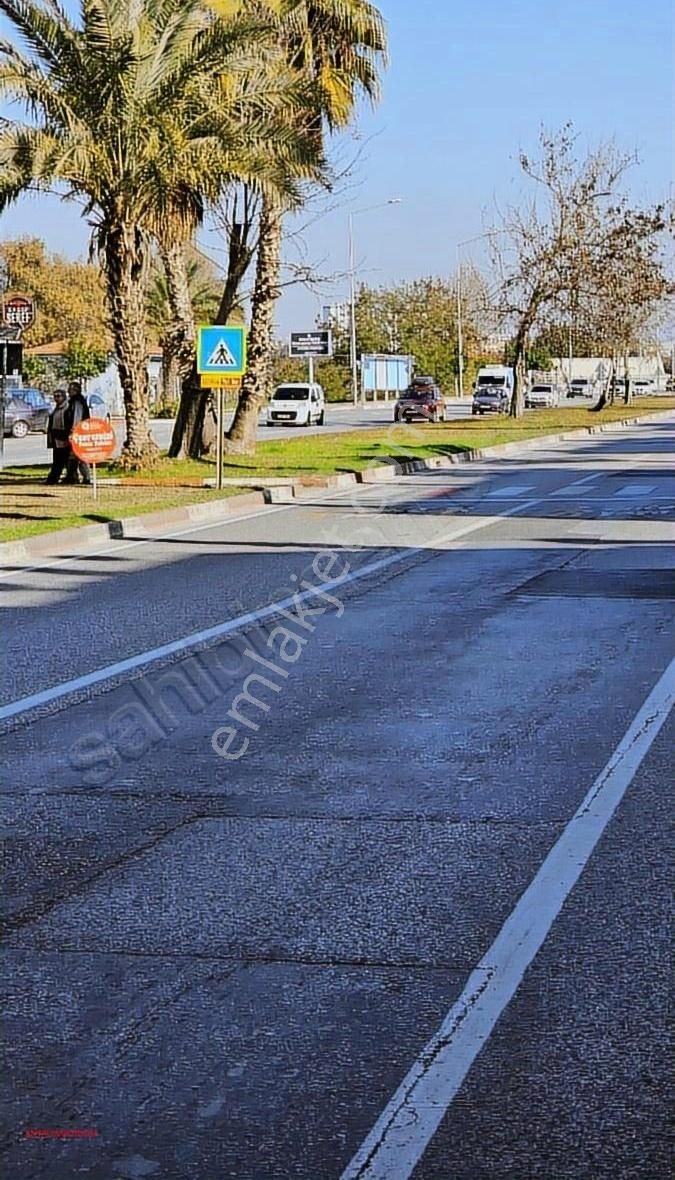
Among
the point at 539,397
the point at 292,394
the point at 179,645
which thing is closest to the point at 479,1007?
the point at 179,645

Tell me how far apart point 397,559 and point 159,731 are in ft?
29.3

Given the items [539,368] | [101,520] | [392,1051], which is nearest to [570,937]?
[392,1051]

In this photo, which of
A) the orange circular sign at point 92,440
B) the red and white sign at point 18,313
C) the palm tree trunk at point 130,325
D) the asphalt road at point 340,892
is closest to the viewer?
the asphalt road at point 340,892

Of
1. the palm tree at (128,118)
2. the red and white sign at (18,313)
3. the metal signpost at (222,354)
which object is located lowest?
the metal signpost at (222,354)

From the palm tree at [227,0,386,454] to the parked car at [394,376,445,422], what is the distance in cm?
2873

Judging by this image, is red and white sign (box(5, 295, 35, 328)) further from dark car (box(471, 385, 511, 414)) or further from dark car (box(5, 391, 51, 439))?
dark car (box(471, 385, 511, 414))

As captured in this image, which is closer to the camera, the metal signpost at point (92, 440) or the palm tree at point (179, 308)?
the metal signpost at point (92, 440)

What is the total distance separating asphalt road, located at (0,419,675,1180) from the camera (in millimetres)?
4340

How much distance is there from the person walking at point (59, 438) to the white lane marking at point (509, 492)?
6980 mm

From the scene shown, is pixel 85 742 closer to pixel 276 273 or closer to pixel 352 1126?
pixel 352 1126

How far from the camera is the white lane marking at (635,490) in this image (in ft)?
89.0

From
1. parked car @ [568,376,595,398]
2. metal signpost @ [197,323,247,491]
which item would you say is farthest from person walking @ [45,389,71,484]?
parked car @ [568,376,595,398]

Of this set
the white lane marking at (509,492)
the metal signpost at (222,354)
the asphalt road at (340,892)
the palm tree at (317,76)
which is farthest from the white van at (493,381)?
the asphalt road at (340,892)

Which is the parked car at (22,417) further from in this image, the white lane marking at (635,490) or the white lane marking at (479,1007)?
the white lane marking at (479,1007)
